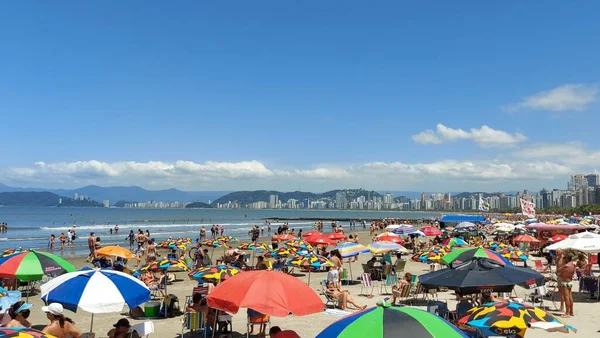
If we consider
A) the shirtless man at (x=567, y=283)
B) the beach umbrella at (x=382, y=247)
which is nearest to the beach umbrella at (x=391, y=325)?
the shirtless man at (x=567, y=283)

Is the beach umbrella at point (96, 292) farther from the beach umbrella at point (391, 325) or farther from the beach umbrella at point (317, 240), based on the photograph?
the beach umbrella at point (317, 240)

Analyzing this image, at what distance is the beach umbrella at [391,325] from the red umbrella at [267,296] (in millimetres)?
1851

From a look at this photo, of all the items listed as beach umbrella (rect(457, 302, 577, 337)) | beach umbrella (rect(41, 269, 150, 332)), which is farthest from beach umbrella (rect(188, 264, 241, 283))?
beach umbrella (rect(457, 302, 577, 337))

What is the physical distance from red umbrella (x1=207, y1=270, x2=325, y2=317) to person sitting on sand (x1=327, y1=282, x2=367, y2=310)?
18.8 feet

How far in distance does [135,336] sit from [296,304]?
2.56m

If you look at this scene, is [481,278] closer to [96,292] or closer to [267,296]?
[267,296]

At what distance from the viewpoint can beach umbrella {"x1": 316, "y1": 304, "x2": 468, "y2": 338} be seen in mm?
4101

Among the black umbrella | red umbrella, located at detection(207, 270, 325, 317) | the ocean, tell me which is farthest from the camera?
the ocean

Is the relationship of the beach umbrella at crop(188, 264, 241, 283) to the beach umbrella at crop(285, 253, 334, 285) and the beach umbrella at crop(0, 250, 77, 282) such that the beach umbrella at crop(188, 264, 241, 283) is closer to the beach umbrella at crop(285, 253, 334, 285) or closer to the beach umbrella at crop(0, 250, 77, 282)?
the beach umbrella at crop(0, 250, 77, 282)

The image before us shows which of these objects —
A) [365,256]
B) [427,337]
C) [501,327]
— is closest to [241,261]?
[365,256]

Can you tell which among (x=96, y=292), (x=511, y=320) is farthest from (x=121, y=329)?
(x=511, y=320)

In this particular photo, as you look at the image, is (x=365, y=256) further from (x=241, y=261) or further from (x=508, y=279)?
(x=508, y=279)

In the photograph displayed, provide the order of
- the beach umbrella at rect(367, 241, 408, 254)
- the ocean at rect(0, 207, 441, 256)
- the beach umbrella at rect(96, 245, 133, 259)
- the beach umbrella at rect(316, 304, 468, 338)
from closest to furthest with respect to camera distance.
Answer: the beach umbrella at rect(316, 304, 468, 338), the beach umbrella at rect(96, 245, 133, 259), the beach umbrella at rect(367, 241, 408, 254), the ocean at rect(0, 207, 441, 256)

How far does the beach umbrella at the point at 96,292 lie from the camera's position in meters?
6.75
